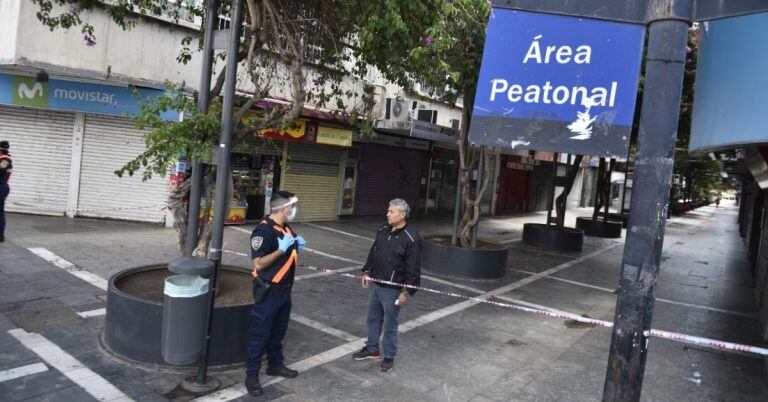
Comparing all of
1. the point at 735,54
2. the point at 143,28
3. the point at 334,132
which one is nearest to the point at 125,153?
the point at 143,28

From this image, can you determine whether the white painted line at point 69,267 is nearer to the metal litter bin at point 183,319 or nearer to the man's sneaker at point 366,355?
the metal litter bin at point 183,319

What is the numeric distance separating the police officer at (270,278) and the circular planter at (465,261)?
558cm

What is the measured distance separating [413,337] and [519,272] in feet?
18.0

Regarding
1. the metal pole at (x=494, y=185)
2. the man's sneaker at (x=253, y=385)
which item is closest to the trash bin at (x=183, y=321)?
the man's sneaker at (x=253, y=385)

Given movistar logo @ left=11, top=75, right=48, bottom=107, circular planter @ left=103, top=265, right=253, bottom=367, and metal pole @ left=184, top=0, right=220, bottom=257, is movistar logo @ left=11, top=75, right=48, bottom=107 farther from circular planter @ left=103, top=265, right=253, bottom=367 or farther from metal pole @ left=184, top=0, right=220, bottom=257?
circular planter @ left=103, top=265, right=253, bottom=367

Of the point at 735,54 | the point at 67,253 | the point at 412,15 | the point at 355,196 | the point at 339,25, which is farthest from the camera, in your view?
the point at 355,196

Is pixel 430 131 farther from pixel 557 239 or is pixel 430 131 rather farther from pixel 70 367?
pixel 70 367

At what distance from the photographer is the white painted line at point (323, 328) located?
6.28m

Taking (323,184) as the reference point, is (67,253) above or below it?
below

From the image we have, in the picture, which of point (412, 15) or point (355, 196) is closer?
point (412, 15)

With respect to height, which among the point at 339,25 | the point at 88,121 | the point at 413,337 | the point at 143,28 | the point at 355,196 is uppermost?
the point at 143,28

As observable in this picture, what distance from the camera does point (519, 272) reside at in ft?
37.3

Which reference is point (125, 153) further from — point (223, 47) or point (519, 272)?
point (519, 272)

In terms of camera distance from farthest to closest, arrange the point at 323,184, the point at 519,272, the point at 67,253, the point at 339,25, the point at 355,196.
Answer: the point at 355,196 → the point at 323,184 → the point at 519,272 → the point at 67,253 → the point at 339,25
